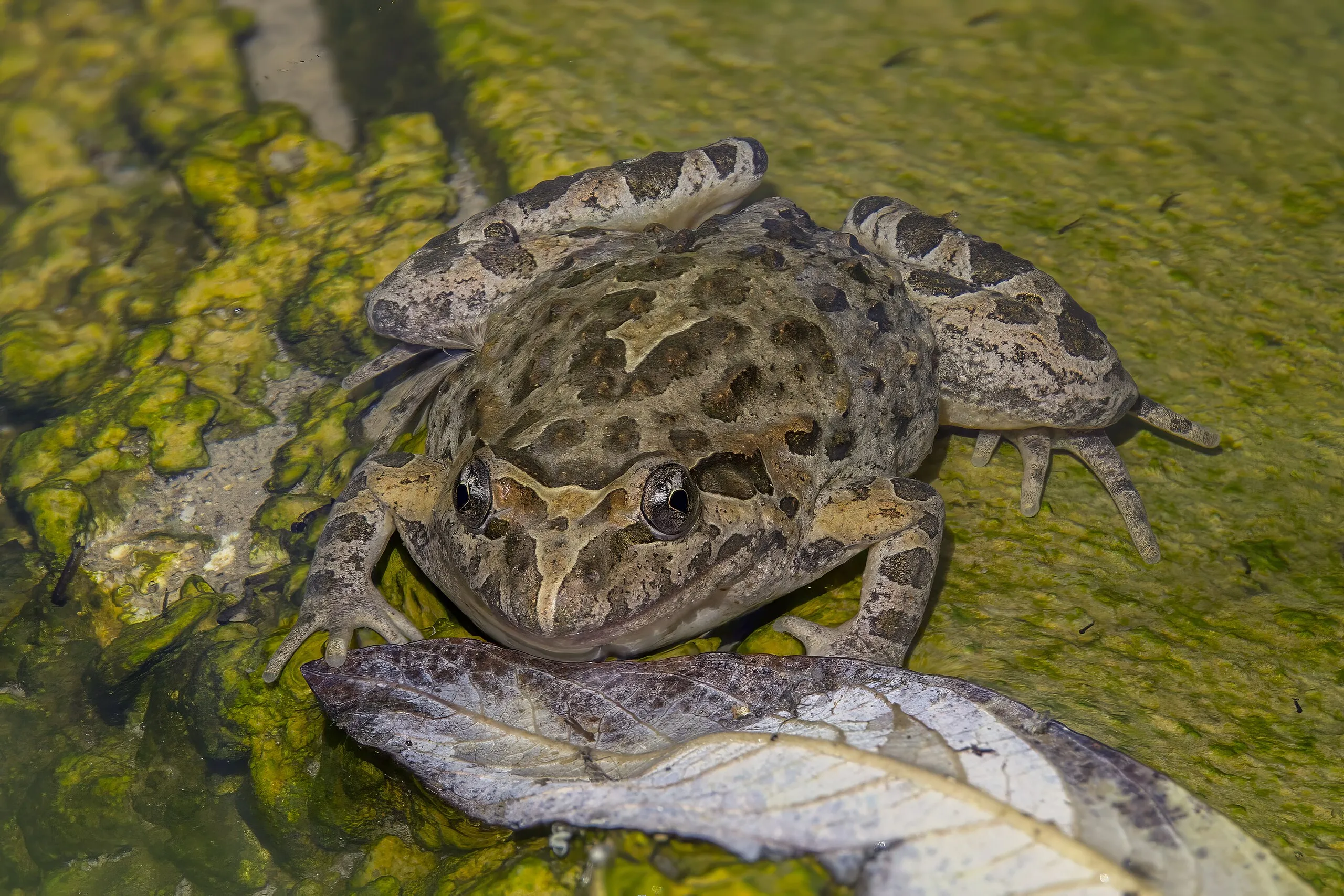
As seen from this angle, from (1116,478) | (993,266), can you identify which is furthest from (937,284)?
(1116,478)

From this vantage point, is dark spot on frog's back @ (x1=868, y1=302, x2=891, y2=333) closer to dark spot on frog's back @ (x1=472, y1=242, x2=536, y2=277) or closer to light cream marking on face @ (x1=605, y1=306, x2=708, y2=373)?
light cream marking on face @ (x1=605, y1=306, x2=708, y2=373)

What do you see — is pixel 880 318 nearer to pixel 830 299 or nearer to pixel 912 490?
pixel 830 299

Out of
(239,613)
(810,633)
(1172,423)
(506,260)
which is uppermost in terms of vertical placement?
(506,260)

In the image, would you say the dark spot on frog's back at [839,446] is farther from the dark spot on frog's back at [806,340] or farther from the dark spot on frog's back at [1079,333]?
the dark spot on frog's back at [1079,333]

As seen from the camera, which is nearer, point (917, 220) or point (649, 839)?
point (649, 839)

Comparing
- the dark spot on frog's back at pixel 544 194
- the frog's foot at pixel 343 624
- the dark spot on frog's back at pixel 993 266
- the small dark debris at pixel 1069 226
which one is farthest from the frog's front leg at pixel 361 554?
the small dark debris at pixel 1069 226

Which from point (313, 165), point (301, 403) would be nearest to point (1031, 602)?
point (301, 403)

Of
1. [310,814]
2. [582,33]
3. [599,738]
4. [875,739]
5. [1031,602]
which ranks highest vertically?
[582,33]

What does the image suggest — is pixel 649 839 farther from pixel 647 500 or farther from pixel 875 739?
pixel 647 500
